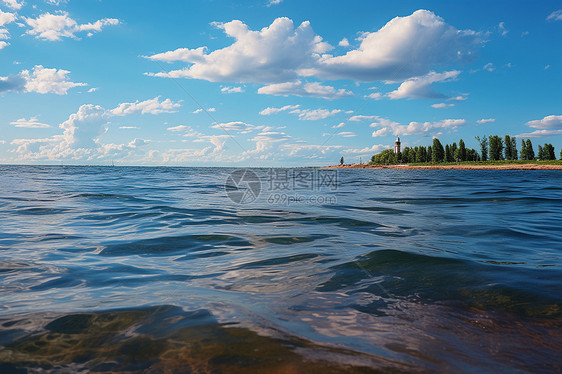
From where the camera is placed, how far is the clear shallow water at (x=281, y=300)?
2559mm

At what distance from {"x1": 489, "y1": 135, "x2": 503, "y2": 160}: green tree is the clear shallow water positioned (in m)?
142

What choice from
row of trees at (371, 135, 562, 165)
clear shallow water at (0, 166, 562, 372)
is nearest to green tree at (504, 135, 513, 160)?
row of trees at (371, 135, 562, 165)

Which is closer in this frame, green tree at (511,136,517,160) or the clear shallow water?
the clear shallow water

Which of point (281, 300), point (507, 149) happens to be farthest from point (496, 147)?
point (281, 300)

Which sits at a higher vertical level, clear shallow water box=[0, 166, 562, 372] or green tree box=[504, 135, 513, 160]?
green tree box=[504, 135, 513, 160]

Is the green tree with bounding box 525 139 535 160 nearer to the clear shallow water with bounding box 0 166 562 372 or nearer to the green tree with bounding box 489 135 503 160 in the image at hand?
the green tree with bounding box 489 135 503 160

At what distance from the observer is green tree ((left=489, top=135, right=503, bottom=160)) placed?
128 m

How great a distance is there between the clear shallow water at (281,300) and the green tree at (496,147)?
5577 inches

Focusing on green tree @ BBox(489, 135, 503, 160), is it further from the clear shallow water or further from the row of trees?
the clear shallow water

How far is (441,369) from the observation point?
2365 mm

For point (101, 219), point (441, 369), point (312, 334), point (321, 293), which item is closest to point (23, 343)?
point (312, 334)

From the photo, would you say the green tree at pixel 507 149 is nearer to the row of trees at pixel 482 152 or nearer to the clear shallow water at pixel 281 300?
the row of trees at pixel 482 152

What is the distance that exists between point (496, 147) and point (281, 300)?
15015 cm

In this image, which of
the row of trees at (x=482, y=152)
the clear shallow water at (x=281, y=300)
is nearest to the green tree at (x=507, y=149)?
the row of trees at (x=482, y=152)
